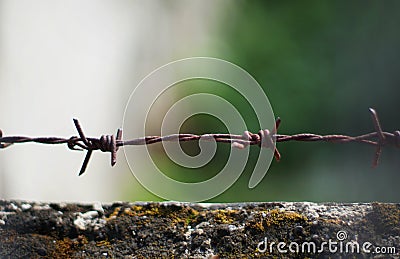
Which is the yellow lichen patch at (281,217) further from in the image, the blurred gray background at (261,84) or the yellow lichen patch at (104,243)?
the blurred gray background at (261,84)

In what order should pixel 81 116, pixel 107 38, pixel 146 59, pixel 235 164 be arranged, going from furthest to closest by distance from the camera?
1. pixel 146 59
2. pixel 107 38
3. pixel 81 116
4. pixel 235 164

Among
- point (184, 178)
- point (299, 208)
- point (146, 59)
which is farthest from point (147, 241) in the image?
point (146, 59)

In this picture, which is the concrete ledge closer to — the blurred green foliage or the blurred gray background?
the blurred gray background

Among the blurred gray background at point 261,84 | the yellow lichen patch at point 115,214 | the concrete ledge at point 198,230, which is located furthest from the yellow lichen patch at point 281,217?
the blurred gray background at point 261,84

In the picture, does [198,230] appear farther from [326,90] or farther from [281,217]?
[326,90]

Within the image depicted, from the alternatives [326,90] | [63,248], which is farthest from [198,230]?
[326,90]

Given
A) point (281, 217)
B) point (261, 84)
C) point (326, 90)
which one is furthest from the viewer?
point (261, 84)

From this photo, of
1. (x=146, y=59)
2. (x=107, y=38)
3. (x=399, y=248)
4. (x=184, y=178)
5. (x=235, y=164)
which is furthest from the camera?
(x=146, y=59)

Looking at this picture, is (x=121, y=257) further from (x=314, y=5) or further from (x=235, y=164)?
(x=314, y=5)
